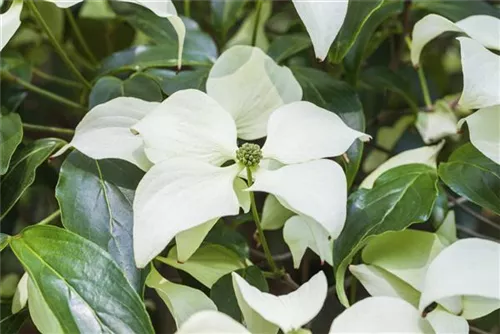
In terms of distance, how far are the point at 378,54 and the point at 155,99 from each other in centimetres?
41

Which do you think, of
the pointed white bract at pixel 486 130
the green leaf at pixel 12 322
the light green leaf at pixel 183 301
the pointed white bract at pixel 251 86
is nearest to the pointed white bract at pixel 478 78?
the pointed white bract at pixel 486 130

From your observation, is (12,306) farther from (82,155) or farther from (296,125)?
(296,125)

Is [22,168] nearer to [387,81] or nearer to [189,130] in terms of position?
[189,130]

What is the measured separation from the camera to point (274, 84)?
457mm

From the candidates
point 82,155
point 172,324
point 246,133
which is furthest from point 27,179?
point 172,324

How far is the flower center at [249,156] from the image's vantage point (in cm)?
42

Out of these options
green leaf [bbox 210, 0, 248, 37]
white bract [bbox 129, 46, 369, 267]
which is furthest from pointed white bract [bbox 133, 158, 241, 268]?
green leaf [bbox 210, 0, 248, 37]

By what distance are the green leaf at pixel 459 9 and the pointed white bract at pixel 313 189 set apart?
0.81 feet

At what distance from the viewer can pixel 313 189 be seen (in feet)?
1.25

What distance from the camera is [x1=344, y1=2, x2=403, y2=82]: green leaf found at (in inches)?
21.0

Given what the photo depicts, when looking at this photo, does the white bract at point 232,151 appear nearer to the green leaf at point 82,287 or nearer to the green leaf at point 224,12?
the green leaf at point 82,287

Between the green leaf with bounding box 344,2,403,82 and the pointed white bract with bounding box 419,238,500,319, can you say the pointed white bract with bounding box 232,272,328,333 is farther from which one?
the green leaf with bounding box 344,2,403,82

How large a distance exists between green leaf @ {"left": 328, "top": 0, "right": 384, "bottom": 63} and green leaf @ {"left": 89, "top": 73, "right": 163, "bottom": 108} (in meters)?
0.14

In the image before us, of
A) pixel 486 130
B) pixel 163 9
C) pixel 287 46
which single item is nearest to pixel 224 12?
pixel 287 46
